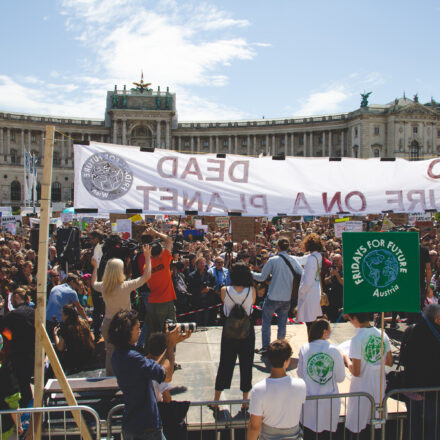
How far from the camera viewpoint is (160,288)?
632 centimetres

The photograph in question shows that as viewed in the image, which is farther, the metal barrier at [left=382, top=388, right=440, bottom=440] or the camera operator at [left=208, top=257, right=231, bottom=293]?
the camera operator at [left=208, top=257, right=231, bottom=293]

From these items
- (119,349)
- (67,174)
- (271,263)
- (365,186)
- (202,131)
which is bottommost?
(119,349)

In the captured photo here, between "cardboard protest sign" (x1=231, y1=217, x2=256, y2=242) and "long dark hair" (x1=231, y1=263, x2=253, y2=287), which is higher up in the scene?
"cardboard protest sign" (x1=231, y1=217, x2=256, y2=242)

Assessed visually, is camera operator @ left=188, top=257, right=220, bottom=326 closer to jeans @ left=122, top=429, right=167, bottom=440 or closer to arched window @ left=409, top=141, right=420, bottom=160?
jeans @ left=122, top=429, right=167, bottom=440

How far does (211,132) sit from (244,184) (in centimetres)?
7479

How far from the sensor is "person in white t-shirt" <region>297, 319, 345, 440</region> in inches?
161

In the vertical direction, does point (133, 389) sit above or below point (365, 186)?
below

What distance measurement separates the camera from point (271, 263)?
665 centimetres

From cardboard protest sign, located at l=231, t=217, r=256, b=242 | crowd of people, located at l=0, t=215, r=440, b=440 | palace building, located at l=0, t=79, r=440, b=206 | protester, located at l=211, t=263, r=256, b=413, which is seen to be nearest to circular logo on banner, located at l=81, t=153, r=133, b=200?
crowd of people, located at l=0, t=215, r=440, b=440

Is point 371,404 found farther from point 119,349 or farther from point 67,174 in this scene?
point 67,174

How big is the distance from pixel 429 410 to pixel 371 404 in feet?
2.37

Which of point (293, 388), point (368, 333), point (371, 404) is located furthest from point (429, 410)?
point (293, 388)

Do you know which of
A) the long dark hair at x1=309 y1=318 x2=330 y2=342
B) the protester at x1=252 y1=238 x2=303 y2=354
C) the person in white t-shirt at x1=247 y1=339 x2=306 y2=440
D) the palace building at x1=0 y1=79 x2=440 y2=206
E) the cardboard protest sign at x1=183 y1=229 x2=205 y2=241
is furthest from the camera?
the palace building at x1=0 y1=79 x2=440 y2=206

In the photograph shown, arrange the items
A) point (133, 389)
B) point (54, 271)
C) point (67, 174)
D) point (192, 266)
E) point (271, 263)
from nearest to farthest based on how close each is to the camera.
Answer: point (133, 389) < point (271, 263) < point (54, 271) < point (192, 266) < point (67, 174)
